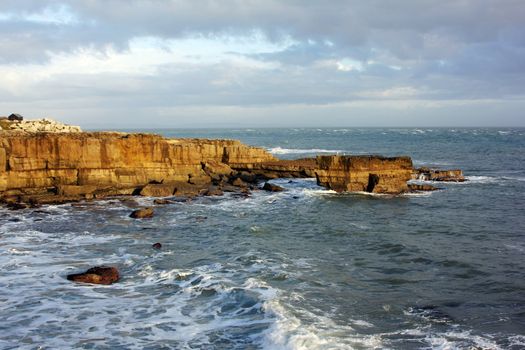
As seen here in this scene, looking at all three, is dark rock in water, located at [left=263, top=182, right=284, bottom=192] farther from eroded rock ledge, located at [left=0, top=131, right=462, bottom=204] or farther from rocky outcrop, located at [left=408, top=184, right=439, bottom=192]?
rocky outcrop, located at [left=408, top=184, right=439, bottom=192]

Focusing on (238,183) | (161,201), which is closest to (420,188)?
(238,183)

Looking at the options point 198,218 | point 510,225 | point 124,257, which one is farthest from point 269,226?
point 510,225

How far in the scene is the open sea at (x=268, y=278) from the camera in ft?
42.1

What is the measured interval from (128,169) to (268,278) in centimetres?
2238

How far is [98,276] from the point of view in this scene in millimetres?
17094

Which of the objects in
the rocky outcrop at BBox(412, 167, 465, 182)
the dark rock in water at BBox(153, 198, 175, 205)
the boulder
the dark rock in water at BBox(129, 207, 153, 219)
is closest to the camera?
the dark rock in water at BBox(129, 207, 153, 219)

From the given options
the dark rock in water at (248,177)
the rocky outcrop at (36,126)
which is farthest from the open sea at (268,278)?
the rocky outcrop at (36,126)

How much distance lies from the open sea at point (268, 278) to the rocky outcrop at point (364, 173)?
17.5ft

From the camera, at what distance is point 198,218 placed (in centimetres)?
2805

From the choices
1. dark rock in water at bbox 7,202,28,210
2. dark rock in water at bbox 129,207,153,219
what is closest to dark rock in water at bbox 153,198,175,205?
dark rock in water at bbox 129,207,153,219

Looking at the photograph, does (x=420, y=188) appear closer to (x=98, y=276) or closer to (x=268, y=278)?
(x=268, y=278)

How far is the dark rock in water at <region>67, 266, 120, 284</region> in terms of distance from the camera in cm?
1695

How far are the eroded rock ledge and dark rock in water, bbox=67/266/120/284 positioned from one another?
16.7 meters

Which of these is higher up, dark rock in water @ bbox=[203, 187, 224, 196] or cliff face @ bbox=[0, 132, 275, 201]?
cliff face @ bbox=[0, 132, 275, 201]
